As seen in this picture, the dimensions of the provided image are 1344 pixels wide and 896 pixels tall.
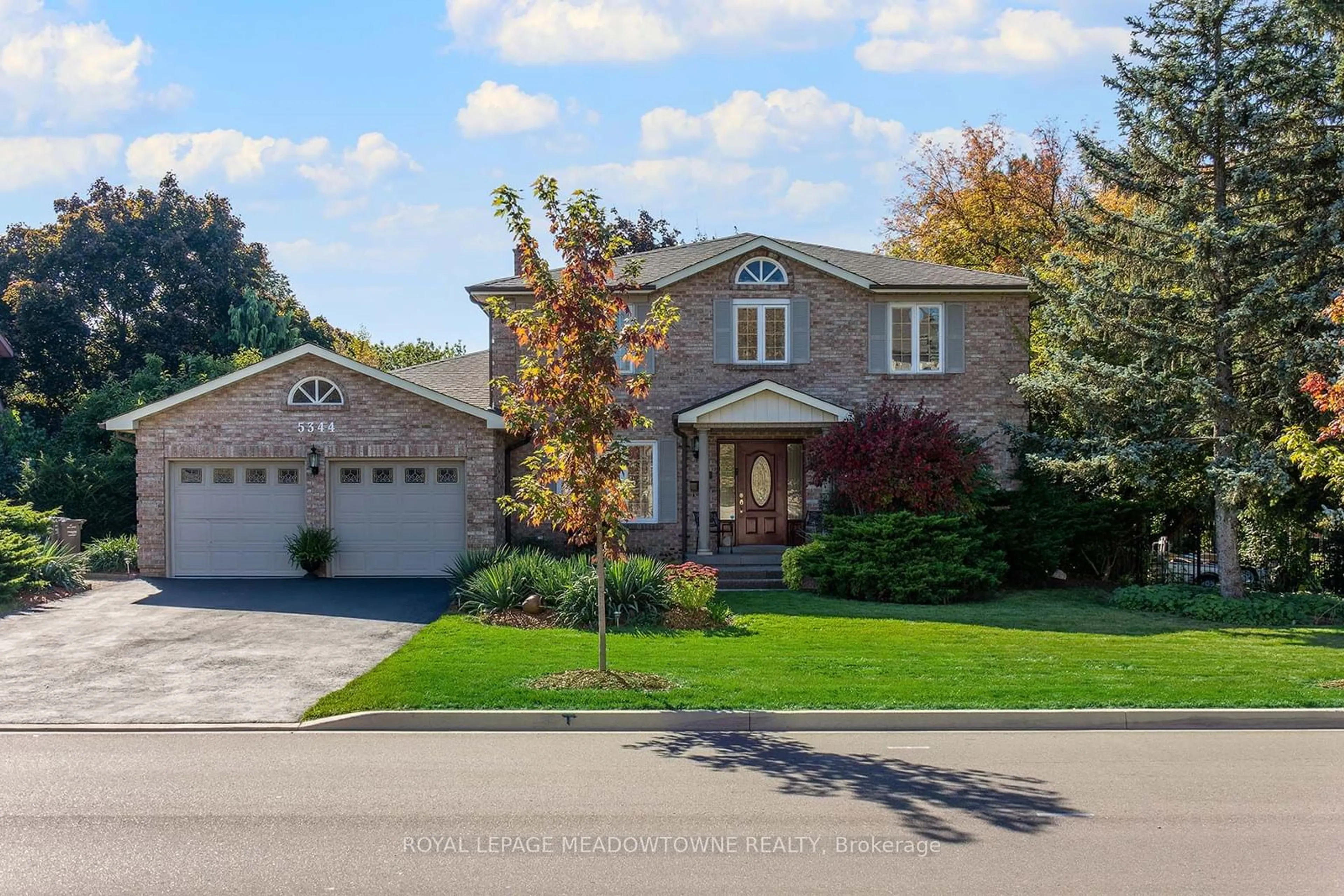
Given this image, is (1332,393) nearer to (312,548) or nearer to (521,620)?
(521,620)

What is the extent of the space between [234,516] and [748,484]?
9.97 meters

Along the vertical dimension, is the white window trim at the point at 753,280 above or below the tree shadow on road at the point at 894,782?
above

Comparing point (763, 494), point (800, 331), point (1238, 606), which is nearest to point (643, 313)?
point (800, 331)

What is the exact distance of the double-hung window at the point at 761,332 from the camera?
22484 mm

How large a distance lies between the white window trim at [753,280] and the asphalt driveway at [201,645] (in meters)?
8.29

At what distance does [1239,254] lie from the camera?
17766 mm

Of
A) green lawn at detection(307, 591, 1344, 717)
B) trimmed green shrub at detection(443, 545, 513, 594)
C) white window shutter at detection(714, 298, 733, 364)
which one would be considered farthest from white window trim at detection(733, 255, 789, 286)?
green lawn at detection(307, 591, 1344, 717)

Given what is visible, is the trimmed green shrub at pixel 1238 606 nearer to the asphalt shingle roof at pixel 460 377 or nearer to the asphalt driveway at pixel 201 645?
the asphalt driveway at pixel 201 645

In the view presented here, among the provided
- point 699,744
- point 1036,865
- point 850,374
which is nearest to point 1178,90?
point 850,374

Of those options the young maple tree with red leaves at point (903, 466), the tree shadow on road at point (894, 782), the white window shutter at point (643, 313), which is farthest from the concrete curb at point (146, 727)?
the white window shutter at point (643, 313)

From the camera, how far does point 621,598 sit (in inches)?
625

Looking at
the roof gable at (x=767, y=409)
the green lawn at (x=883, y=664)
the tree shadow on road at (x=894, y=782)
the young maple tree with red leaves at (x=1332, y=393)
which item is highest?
the roof gable at (x=767, y=409)

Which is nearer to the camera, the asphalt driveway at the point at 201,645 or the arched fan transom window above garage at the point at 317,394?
the asphalt driveway at the point at 201,645

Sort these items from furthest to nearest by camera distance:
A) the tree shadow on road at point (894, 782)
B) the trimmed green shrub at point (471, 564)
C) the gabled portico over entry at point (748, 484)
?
the gabled portico over entry at point (748, 484), the trimmed green shrub at point (471, 564), the tree shadow on road at point (894, 782)
